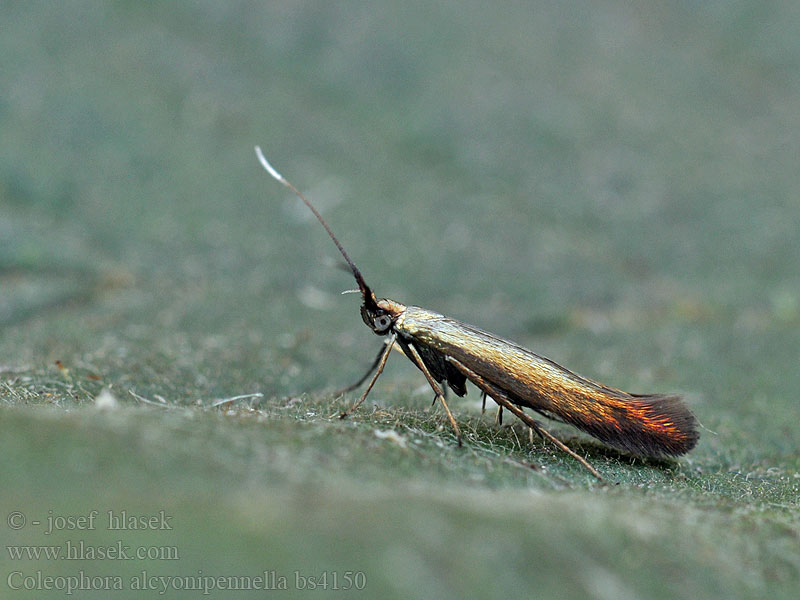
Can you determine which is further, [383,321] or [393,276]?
[393,276]

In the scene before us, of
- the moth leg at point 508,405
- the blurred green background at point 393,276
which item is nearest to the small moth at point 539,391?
the moth leg at point 508,405

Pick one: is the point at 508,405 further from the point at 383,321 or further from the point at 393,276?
the point at 393,276

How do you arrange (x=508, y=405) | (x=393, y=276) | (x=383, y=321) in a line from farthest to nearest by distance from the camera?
(x=393, y=276) < (x=383, y=321) < (x=508, y=405)

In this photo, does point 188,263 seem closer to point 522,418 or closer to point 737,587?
point 522,418

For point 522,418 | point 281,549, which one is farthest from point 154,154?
point 281,549

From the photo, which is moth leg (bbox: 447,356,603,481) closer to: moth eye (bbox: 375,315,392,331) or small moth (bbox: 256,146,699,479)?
small moth (bbox: 256,146,699,479)

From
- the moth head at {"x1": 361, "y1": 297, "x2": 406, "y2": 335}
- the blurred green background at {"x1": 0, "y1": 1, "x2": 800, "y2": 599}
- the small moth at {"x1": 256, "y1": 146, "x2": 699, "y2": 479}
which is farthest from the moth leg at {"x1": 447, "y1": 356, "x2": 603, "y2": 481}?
the moth head at {"x1": 361, "y1": 297, "x2": 406, "y2": 335}

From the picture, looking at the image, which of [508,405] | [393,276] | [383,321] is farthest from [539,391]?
[393,276]
